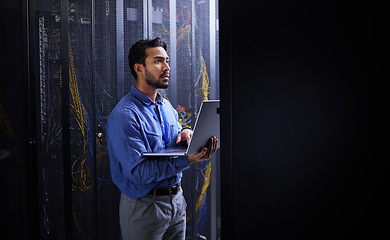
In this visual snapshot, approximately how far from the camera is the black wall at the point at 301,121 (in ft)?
1.46

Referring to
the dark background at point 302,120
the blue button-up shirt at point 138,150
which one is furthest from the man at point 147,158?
the dark background at point 302,120

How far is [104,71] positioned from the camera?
7.57 ft

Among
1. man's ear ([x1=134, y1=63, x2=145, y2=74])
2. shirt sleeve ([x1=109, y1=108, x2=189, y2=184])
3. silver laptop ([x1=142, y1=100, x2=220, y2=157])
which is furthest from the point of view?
man's ear ([x1=134, y1=63, x2=145, y2=74])

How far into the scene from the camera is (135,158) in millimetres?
1679

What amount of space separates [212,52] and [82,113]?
1.10m

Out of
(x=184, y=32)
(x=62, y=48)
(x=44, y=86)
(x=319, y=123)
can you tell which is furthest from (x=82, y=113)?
(x=319, y=123)

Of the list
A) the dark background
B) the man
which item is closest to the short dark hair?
the man

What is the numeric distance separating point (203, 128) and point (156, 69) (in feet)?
2.23

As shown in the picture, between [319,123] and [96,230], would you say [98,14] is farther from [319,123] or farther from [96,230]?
[319,123]

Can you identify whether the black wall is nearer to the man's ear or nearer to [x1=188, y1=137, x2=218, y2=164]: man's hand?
[x1=188, y1=137, x2=218, y2=164]: man's hand

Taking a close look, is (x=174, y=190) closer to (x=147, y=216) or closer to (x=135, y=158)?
(x=147, y=216)

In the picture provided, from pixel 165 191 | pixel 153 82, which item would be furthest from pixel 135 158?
pixel 153 82

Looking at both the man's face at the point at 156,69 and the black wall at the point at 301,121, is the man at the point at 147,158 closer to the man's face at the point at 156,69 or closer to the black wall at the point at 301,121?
the man's face at the point at 156,69

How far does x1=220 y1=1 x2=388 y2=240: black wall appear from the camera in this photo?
45 cm
